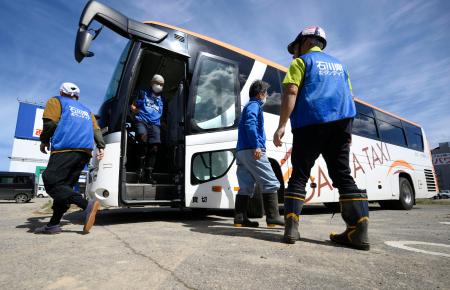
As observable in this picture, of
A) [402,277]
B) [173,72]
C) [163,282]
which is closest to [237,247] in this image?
[163,282]

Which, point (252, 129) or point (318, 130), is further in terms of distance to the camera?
point (252, 129)

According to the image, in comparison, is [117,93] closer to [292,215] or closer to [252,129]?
[252,129]

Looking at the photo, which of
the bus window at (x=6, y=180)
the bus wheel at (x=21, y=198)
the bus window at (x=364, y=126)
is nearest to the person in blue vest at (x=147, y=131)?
the bus window at (x=364, y=126)

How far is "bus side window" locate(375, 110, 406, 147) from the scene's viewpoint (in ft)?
27.3

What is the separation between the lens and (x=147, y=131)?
4.68 meters

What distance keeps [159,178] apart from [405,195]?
761 centimetres

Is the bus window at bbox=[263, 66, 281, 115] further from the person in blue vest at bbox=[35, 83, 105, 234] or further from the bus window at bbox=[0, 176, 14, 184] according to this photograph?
the bus window at bbox=[0, 176, 14, 184]

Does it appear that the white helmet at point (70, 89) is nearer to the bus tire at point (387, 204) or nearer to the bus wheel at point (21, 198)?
the bus tire at point (387, 204)

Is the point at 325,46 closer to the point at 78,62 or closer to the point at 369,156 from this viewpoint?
the point at 78,62

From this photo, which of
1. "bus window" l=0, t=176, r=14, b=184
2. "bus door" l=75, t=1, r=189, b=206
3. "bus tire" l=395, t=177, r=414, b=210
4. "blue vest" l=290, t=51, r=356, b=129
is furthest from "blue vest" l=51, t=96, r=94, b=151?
"bus window" l=0, t=176, r=14, b=184

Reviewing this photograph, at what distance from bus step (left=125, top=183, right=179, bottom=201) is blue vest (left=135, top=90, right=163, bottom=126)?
111cm

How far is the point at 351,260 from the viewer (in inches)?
77.0

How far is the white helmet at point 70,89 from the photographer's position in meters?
3.56

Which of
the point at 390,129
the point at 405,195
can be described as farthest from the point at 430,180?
the point at 390,129
